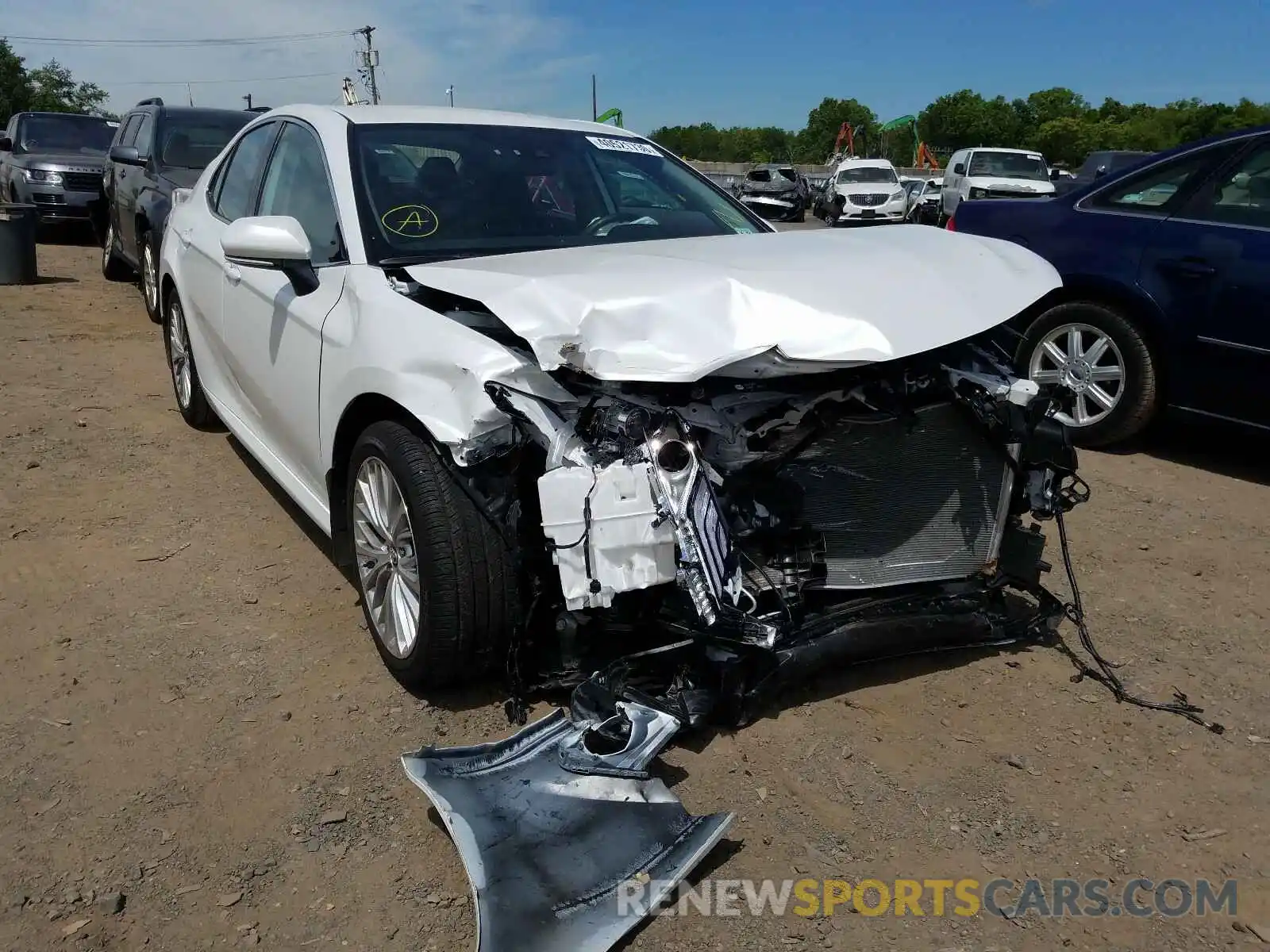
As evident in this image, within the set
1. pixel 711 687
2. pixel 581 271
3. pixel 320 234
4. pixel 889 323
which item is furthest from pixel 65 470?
pixel 889 323

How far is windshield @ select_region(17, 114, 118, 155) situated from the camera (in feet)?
44.9

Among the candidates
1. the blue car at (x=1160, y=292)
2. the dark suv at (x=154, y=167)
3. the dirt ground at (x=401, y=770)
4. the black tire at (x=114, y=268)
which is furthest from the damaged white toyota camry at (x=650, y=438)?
the black tire at (x=114, y=268)

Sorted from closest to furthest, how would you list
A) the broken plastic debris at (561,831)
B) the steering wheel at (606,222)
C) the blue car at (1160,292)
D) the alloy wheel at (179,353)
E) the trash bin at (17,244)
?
the broken plastic debris at (561,831) < the steering wheel at (606,222) < the blue car at (1160,292) < the alloy wheel at (179,353) < the trash bin at (17,244)

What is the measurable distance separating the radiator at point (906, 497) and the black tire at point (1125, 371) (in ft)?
7.26

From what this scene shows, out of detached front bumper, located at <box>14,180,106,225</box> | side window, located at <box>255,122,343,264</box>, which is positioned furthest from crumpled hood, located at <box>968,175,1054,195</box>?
side window, located at <box>255,122,343,264</box>

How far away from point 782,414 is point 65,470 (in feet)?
13.2

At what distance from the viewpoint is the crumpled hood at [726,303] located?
249 cm

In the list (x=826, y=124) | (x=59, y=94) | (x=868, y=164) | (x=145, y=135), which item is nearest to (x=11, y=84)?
(x=59, y=94)

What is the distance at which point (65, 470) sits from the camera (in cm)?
505

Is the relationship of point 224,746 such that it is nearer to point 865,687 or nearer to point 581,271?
point 581,271

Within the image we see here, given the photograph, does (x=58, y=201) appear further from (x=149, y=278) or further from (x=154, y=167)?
(x=149, y=278)

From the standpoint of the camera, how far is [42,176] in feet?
42.7

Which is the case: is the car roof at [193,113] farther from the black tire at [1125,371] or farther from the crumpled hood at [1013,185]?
the crumpled hood at [1013,185]

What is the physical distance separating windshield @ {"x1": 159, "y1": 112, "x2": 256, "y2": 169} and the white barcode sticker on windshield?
226 inches
